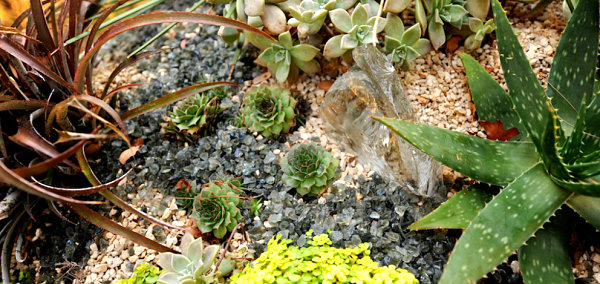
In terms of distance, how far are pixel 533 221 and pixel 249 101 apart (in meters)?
1.10

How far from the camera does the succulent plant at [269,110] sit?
5.87 feet

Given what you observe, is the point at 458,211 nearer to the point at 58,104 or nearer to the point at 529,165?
the point at 529,165

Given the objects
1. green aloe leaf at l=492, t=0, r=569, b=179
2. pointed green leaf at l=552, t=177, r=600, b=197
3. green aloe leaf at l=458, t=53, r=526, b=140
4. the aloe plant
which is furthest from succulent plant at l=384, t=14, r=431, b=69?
pointed green leaf at l=552, t=177, r=600, b=197

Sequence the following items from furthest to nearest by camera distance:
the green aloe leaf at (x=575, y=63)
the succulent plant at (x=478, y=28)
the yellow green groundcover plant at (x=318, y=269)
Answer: the succulent plant at (x=478, y=28)
the green aloe leaf at (x=575, y=63)
the yellow green groundcover plant at (x=318, y=269)

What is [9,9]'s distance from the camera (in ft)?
7.29

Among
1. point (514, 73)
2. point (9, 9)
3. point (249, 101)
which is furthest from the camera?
point (9, 9)

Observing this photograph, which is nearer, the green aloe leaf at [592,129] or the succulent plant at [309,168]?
the green aloe leaf at [592,129]

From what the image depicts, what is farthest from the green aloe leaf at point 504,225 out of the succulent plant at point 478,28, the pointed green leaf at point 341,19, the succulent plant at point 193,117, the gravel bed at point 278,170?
the succulent plant at point 193,117

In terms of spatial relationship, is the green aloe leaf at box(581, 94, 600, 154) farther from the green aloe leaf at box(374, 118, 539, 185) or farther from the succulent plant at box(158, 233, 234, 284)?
the succulent plant at box(158, 233, 234, 284)

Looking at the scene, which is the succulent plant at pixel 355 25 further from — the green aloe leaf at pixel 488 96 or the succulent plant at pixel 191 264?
the succulent plant at pixel 191 264

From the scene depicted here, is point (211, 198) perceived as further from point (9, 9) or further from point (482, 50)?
point (9, 9)

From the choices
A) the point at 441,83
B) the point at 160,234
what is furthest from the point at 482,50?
the point at 160,234

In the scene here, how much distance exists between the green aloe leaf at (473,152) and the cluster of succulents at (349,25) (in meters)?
0.50

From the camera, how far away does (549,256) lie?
133cm
